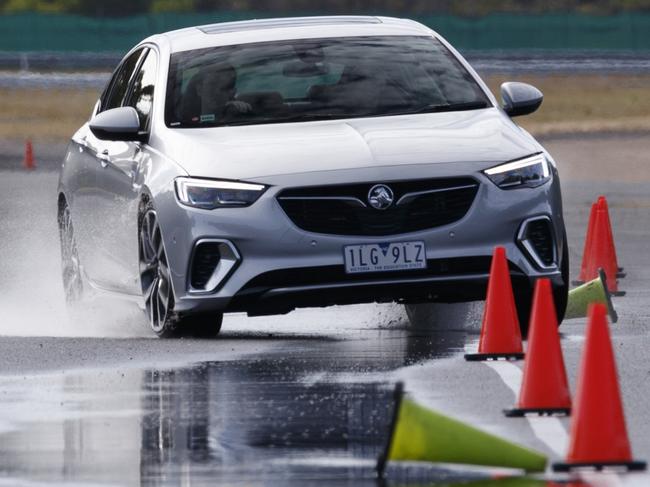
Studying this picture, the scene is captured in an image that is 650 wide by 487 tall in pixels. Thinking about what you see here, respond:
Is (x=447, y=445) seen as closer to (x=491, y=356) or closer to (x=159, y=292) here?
(x=491, y=356)

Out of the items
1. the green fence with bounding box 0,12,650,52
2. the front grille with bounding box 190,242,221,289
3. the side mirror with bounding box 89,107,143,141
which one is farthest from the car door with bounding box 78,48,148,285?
the green fence with bounding box 0,12,650,52

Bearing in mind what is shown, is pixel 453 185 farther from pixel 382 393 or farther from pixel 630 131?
pixel 630 131

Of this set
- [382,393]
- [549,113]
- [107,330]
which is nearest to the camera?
[382,393]

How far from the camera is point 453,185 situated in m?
11.1

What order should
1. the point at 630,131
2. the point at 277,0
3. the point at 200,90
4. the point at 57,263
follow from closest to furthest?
the point at 200,90
the point at 57,263
the point at 630,131
the point at 277,0

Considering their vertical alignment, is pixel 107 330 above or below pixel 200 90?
below

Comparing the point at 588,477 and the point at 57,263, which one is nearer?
the point at 588,477

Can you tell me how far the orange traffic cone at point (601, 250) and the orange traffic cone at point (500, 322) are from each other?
4.73m

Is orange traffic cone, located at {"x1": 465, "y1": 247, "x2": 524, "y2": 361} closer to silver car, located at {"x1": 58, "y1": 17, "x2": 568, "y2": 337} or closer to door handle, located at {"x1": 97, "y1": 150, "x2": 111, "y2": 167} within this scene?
silver car, located at {"x1": 58, "y1": 17, "x2": 568, "y2": 337}

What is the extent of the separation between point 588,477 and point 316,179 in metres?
3.97

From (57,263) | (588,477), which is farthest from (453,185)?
(57,263)

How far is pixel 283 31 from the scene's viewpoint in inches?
504

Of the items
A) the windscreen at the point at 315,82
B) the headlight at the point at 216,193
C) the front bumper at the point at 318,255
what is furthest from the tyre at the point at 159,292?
the windscreen at the point at 315,82

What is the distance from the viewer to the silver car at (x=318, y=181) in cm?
1105
